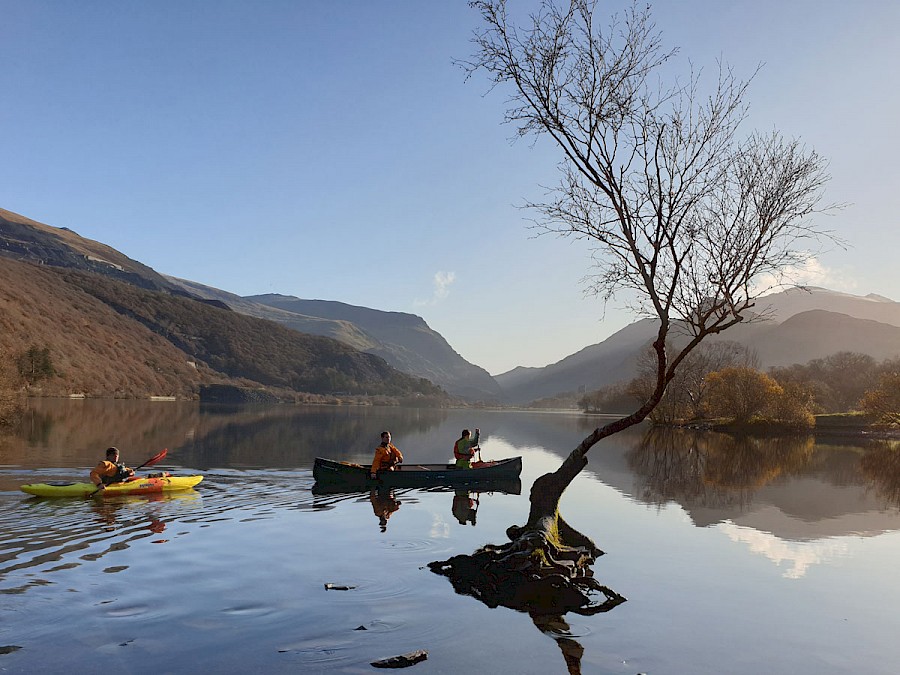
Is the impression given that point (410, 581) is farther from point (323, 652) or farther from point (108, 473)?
point (108, 473)

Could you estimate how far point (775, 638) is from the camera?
415 inches

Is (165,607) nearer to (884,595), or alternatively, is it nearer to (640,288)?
(640,288)

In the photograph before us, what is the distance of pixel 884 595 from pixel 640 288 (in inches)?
324

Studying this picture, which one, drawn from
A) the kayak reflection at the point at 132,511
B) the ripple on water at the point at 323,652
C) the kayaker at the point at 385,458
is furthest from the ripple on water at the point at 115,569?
the kayaker at the point at 385,458

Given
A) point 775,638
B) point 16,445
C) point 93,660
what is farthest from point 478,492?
point 16,445

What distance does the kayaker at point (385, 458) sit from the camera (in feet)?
87.5

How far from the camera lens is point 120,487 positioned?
22016 millimetres

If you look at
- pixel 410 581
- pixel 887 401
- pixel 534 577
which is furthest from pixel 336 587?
pixel 887 401

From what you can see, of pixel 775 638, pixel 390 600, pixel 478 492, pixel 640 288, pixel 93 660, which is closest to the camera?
pixel 93 660

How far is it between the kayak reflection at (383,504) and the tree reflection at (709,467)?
9969 mm

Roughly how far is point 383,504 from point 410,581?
10.7m

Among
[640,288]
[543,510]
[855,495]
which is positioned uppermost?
[640,288]

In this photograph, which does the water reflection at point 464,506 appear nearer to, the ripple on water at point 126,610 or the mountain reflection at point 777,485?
the mountain reflection at point 777,485

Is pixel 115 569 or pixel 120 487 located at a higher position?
pixel 120 487
